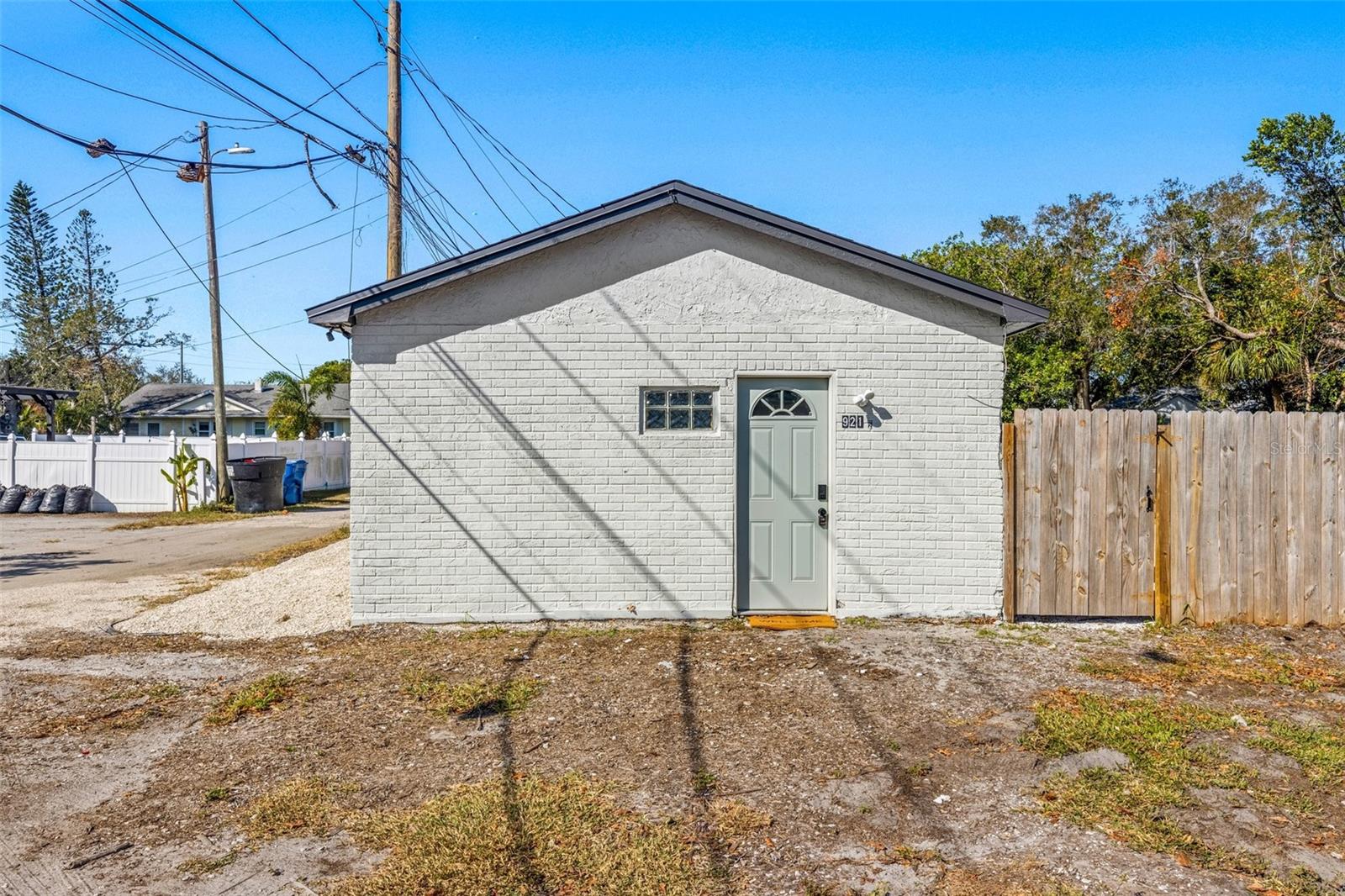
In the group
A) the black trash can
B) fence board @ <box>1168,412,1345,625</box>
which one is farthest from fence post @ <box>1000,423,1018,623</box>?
the black trash can

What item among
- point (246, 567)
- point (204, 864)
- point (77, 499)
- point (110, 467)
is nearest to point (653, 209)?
point (204, 864)

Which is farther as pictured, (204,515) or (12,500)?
(12,500)

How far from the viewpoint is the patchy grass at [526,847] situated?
11.8 feet

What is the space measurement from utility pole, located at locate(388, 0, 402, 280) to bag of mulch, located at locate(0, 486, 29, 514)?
601 inches

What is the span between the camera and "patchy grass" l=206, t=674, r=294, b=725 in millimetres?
5855

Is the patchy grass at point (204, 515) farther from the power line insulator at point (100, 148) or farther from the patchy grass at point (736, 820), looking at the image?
the patchy grass at point (736, 820)

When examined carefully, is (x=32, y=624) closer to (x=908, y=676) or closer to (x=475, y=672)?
(x=475, y=672)

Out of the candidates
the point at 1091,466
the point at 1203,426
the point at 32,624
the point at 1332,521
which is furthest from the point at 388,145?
the point at 1332,521

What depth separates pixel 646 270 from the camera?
27.3 ft

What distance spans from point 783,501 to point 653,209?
9.96ft

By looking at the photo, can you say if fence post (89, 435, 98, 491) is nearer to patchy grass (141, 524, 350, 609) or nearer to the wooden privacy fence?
patchy grass (141, 524, 350, 609)

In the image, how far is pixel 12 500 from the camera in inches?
802

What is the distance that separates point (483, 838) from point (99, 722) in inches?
138

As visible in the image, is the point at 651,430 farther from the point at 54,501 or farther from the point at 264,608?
the point at 54,501
